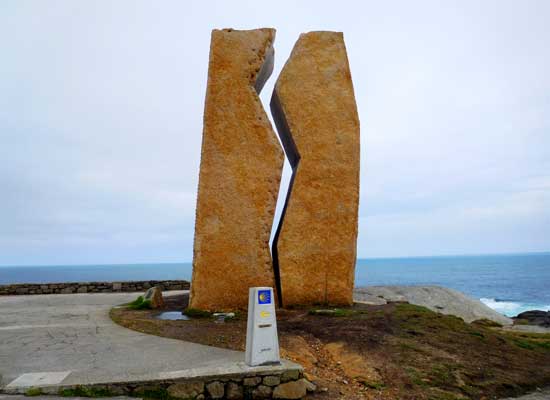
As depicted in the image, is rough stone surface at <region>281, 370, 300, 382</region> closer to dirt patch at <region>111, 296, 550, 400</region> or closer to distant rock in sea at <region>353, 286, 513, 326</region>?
dirt patch at <region>111, 296, 550, 400</region>

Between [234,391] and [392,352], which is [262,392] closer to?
[234,391]

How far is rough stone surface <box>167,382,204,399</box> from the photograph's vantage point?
474 cm

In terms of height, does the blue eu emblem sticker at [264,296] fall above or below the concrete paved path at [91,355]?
above

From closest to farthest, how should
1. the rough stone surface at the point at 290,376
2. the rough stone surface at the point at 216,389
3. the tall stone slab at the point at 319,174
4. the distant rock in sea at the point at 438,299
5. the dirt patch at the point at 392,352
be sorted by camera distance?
1. the rough stone surface at the point at 216,389
2. the rough stone surface at the point at 290,376
3. the dirt patch at the point at 392,352
4. the tall stone slab at the point at 319,174
5. the distant rock in sea at the point at 438,299

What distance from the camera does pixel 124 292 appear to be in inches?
673

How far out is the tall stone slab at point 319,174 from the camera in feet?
33.8

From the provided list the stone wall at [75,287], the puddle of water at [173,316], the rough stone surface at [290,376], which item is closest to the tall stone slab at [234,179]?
the puddle of water at [173,316]

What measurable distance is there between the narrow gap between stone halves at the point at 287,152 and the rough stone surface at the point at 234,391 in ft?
17.0

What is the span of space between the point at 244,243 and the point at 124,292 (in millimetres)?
9446

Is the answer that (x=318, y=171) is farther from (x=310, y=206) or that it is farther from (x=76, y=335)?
(x=76, y=335)

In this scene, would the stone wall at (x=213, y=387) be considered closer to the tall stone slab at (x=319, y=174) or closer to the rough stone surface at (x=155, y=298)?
the tall stone slab at (x=319, y=174)

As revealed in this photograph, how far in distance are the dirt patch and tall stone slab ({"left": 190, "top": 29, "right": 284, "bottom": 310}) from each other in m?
1.06

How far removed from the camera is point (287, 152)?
39.3ft

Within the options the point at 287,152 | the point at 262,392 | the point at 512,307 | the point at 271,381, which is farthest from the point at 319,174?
the point at 512,307
